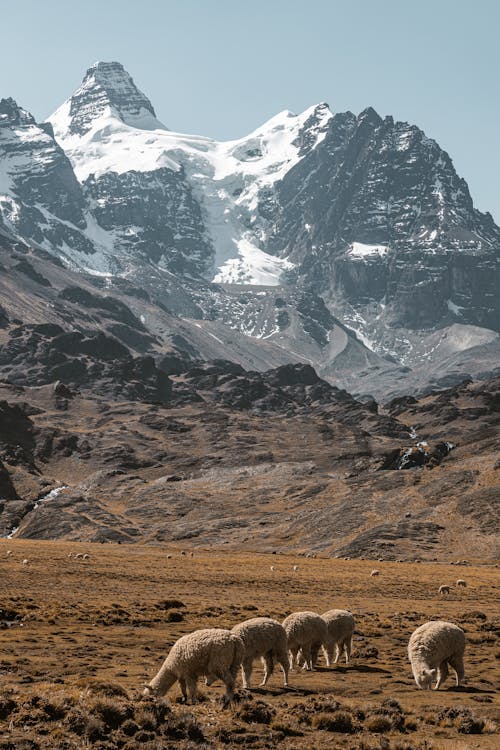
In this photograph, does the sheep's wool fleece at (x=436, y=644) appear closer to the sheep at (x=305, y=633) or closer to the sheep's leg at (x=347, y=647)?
the sheep at (x=305, y=633)

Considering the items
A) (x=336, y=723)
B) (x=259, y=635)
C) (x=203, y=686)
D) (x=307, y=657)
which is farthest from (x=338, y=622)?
(x=336, y=723)

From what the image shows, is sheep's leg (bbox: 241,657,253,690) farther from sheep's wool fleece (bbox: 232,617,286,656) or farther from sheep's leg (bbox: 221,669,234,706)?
sheep's leg (bbox: 221,669,234,706)

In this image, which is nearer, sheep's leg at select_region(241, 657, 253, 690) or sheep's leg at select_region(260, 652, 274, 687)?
sheep's leg at select_region(241, 657, 253, 690)

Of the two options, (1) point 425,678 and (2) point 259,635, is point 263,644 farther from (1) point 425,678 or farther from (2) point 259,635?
(1) point 425,678

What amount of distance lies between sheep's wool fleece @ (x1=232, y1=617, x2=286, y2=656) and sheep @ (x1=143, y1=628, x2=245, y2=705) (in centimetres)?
212

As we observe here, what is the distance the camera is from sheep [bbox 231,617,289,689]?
28406mm

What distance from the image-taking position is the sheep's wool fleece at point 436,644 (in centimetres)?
2939

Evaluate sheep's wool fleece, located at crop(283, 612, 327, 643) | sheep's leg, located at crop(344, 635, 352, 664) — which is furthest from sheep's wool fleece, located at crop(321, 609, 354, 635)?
sheep's wool fleece, located at crop(283, 612, 327, 643)

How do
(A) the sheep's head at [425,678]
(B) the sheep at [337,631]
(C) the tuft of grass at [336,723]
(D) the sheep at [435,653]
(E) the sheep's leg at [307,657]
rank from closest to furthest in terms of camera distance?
(C) the tuft of grass at [336,723]
(A) the sheep's head at [425,678]
(D) the sheep at [435,653]
(E) the sheep's leg at [307,657]
(B) the sheep at [337,631]

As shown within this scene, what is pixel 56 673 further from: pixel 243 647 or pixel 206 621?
pixel 206 621

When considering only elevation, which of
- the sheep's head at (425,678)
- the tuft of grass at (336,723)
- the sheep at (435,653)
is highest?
the sheep at (435,653)

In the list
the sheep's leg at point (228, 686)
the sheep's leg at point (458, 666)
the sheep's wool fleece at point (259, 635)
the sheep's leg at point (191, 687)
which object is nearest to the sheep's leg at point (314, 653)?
the sheep's wool fleece at point (259, 635)

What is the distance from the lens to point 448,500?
157m

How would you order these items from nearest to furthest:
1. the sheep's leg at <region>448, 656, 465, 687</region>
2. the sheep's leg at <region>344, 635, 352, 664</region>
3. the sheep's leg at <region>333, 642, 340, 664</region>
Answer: the sheep's leg at <region>448, 656, 465, 687</region> → the sheep's leg at <region>333, 642, 340, 664</region> → the sheep's leg at <region>344, 635, 352, 664</region>
